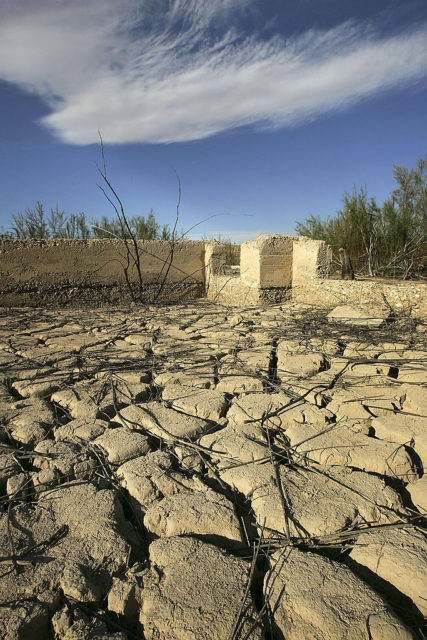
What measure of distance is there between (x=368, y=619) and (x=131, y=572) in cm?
65

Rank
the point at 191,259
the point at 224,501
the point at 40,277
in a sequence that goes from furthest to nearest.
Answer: the point at 191,259 < the point at 40,277 < the point at 224,501

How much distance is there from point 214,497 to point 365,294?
3.68 meters

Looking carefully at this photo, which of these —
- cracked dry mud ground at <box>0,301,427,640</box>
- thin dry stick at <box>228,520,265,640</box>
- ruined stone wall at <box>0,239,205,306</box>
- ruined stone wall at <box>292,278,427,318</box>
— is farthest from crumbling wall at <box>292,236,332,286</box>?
thin dry stick at <box>228,520,265,640</box>

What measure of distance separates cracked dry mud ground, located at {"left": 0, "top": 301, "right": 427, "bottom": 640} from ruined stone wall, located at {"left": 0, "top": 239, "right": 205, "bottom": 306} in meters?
2.89

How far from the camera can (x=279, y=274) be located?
575 cm

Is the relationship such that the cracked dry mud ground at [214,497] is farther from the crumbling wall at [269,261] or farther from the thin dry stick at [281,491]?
the crumbling wall at [269,261]

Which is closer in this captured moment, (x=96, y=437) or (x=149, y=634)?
(x=149, y=634)

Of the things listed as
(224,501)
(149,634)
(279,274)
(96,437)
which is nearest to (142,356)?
(96,437)

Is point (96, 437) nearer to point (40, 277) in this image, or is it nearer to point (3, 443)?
point (3, 443)

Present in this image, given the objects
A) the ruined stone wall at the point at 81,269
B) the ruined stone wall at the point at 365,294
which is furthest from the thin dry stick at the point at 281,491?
the ruined stone wall at the point at 81,269

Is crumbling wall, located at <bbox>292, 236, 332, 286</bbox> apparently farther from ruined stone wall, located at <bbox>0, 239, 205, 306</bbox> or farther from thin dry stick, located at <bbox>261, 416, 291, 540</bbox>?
thin dry stick, located at <bbox>261, 416, 291, 540</bbox>

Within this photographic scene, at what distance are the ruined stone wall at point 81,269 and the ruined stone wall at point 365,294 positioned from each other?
2.04m

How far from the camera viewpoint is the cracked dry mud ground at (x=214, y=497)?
3.37 feet

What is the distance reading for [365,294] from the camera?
4539 millimetres
